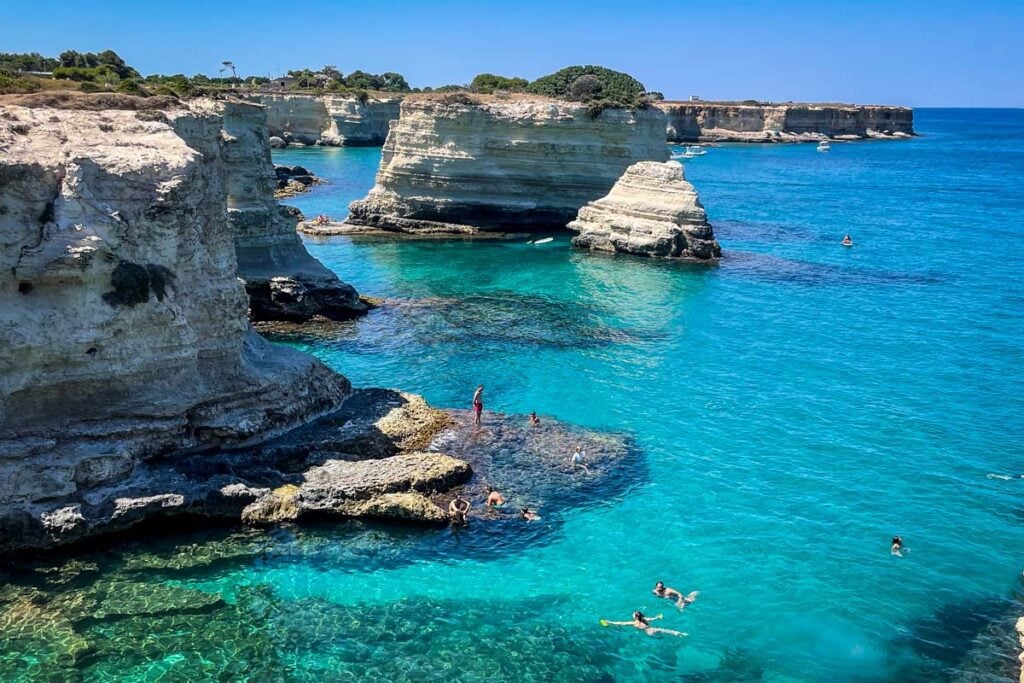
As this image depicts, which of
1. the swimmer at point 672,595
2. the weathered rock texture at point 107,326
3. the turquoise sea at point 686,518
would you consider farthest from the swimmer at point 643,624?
the weathered rock texture at point 107,326

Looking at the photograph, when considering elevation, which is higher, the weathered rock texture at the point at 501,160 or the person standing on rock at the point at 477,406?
the weathered rock texture at the point at 501,160

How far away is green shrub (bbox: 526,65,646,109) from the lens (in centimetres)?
5588

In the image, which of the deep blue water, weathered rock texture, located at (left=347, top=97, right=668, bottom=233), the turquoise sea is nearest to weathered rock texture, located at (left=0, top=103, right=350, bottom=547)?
the turquoise sea

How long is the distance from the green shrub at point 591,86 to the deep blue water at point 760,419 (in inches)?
487

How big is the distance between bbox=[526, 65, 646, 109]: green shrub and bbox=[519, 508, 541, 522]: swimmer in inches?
1599

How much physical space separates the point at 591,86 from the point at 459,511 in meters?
45.2

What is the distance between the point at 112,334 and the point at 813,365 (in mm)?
23852

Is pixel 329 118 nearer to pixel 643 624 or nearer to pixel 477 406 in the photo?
pixel 477 406

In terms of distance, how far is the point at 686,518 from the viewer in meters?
19.7

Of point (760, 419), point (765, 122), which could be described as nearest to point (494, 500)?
point (760, 419)

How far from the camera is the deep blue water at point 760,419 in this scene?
1614 centimetres

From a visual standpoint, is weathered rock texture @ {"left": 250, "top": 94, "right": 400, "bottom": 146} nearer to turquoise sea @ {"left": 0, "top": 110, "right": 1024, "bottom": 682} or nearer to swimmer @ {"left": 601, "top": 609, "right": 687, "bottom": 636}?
turquoise sea @ {"left": 0, "top": 110, "right": 1024, "bottom": 682}

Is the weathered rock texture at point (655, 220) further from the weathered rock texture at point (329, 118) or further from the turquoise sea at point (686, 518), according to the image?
the weathered rock texture at point (329, 118)

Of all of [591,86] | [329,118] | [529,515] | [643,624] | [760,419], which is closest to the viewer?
[643,624]
